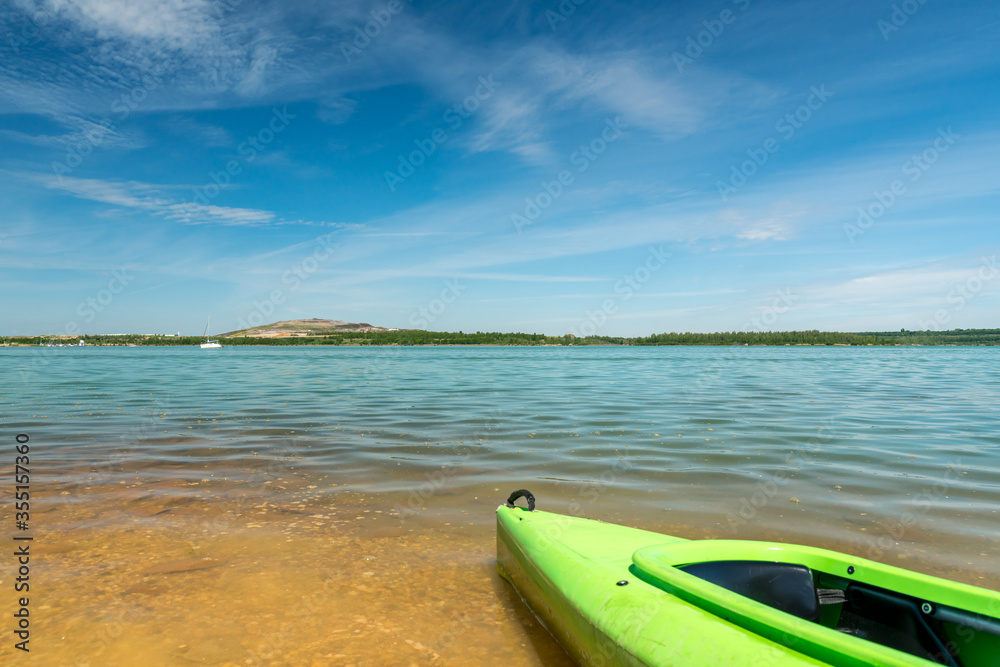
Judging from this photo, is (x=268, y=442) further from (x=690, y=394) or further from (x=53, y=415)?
(x=690, y=394)

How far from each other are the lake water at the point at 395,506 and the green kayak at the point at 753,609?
67 cm

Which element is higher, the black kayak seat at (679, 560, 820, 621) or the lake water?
the black kayak seat at (679, 560, 820, 621)

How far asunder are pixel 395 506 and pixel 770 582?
5080 mm

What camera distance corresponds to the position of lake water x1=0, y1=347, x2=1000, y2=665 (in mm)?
4320

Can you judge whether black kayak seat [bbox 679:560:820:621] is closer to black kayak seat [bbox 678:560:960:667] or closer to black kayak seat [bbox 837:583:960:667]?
black kayak seat [bbox 678:560:960:667]

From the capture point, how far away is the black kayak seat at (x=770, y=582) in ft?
11.0

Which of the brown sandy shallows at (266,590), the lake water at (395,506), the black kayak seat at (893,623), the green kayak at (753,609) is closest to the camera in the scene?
the green kayak at (753,609)

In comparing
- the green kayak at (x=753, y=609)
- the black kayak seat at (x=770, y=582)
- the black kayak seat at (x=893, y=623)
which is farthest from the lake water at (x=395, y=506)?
the black kayak seat at (x=893, y=623)

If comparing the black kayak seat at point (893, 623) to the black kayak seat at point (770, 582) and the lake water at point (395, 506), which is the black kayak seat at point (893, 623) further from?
the lake water at point (395, 506)

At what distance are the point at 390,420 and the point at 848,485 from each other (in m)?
10.4

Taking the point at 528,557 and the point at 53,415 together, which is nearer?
the point at 528,557

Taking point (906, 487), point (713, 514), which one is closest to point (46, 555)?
point (713, 514)

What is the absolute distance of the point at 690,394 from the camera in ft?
68.8

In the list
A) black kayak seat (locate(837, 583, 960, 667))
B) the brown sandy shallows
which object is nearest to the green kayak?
black kayak seat (locate(837, 583, 960, 667))
